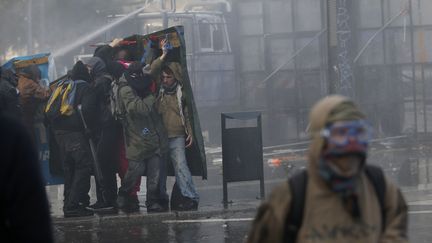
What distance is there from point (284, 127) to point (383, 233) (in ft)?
52.5

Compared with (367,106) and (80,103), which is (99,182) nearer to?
(80,103)

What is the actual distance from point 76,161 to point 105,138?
17.8 inches

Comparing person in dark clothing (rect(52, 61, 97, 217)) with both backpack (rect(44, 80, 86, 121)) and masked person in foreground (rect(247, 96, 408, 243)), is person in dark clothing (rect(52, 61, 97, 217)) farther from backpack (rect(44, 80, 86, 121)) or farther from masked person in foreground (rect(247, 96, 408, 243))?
masked person in foreground (rect(247, 96, 408, 243))

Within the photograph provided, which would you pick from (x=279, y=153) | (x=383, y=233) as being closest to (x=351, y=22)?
(x=279, y=153)

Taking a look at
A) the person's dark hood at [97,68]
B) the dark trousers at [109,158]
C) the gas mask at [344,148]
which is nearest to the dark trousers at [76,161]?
the dark trousers at [109,158]

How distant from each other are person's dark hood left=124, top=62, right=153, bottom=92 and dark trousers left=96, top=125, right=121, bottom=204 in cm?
66

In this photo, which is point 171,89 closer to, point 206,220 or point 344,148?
point 206,220

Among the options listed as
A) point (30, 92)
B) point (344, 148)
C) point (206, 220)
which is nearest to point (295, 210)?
point (344, 148)

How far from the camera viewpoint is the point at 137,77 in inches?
411

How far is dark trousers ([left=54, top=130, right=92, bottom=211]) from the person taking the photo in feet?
34.6

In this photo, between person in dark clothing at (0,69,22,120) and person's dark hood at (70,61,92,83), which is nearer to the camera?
person in dark clothing at (0,69,22,120)

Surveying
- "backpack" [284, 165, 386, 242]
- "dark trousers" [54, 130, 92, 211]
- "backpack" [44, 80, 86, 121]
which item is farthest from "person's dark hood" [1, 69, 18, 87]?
"backpack" [284, 165, 386, 242]

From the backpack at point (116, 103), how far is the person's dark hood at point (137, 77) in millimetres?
98

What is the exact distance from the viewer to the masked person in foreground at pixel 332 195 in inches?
137
